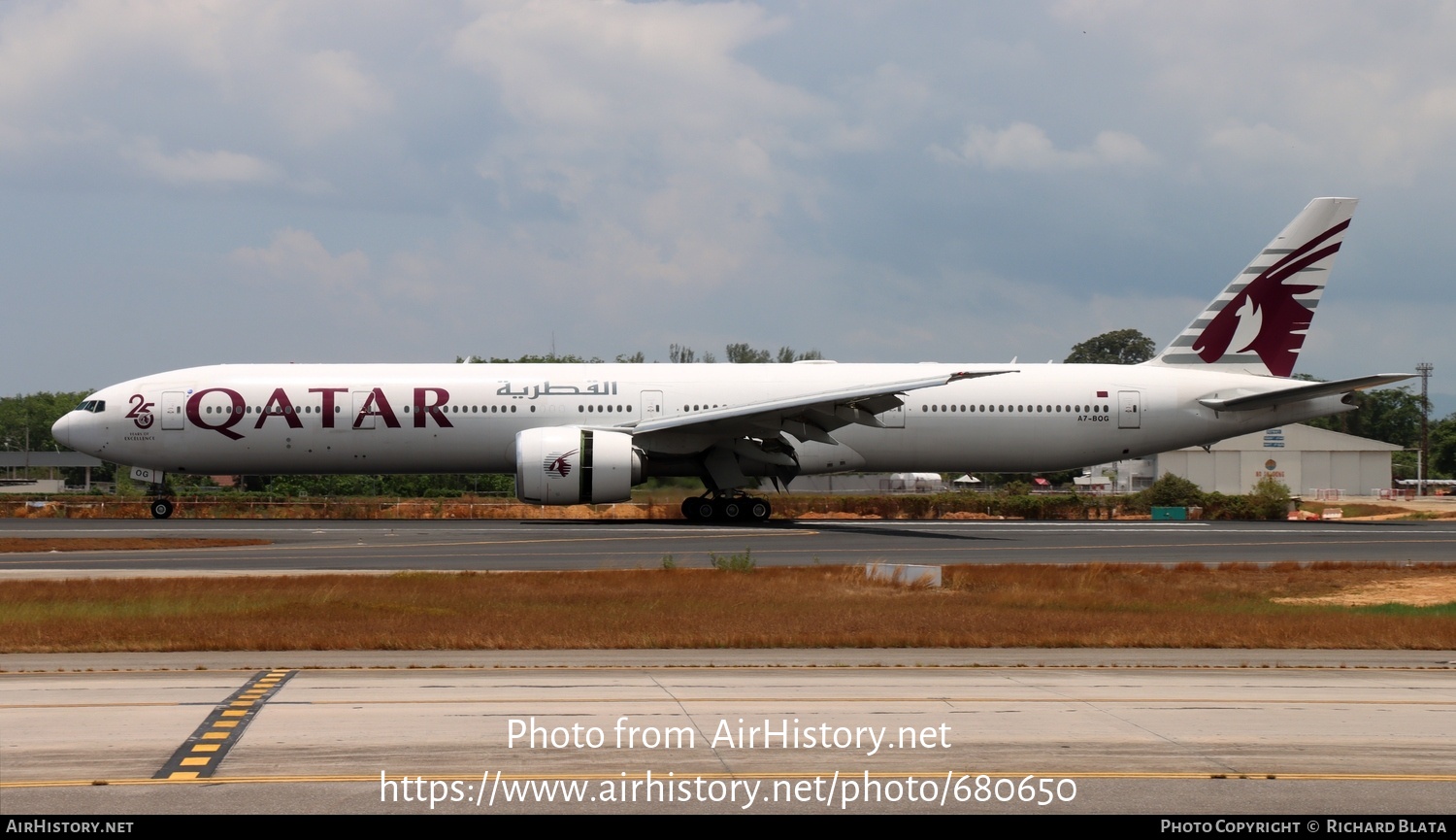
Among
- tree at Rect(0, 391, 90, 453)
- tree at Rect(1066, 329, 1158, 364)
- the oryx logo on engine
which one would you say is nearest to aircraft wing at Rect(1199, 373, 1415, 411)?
the oryx logo on engine

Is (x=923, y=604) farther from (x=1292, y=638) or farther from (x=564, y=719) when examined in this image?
(x=564, y=719)

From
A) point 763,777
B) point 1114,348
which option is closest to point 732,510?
point 763,777

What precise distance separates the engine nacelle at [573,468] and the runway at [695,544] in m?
1.02

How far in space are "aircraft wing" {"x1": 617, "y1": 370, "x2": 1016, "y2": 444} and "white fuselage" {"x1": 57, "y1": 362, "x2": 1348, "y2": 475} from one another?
48cm

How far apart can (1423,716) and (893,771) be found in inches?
203

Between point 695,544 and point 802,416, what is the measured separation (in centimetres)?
626

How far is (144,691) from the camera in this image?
460 inches

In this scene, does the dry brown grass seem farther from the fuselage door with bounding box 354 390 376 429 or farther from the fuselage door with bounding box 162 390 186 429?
the fuselage door with bounding box 162 390 186 429

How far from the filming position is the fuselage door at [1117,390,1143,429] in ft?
127

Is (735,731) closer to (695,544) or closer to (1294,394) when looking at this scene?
(695,544)

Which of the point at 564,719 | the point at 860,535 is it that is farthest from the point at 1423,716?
the point at 860,535

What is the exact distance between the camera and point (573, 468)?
33281 millimetres

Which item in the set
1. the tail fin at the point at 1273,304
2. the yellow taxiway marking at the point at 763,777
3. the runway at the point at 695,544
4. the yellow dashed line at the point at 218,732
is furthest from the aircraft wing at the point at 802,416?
the yellow taxiway marking at the point at 763,777

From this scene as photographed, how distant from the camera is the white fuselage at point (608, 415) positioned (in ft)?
120
